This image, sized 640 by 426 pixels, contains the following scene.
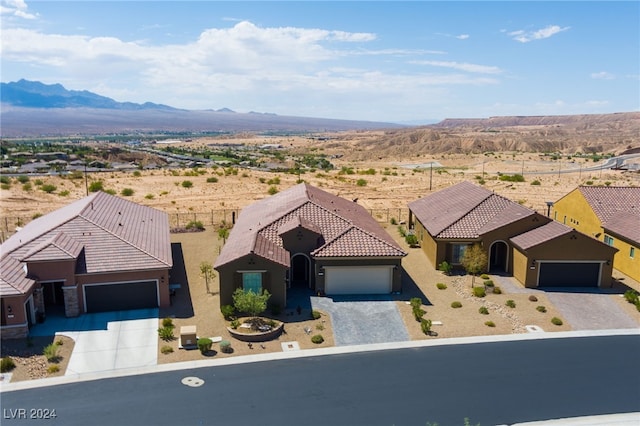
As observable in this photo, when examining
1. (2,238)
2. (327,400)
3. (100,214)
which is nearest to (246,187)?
(2,238)

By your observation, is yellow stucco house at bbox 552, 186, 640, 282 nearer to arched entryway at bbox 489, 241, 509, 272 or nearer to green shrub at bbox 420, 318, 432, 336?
arched entryway at bbox 489, 241, 509, 272

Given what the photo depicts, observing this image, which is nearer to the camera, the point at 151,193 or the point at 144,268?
the point at 144,268

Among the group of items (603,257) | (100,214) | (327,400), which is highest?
(100,214)

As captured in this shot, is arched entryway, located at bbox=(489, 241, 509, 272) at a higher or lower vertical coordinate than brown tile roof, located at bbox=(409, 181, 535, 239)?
lower

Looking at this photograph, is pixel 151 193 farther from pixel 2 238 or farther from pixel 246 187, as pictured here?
pixel 2 238

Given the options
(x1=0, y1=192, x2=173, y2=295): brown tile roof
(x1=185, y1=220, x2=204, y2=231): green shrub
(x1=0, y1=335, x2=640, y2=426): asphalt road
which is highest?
(x1=0, y1=192, x2=173, y2=295): brown tile roof

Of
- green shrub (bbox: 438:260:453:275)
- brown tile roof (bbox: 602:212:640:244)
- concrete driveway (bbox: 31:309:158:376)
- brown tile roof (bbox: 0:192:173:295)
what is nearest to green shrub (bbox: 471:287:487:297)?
green shrub (bbox: 438:260:453:275)

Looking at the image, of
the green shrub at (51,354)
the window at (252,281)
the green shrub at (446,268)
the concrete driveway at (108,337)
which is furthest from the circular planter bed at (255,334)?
the green shrub at (446,268)
